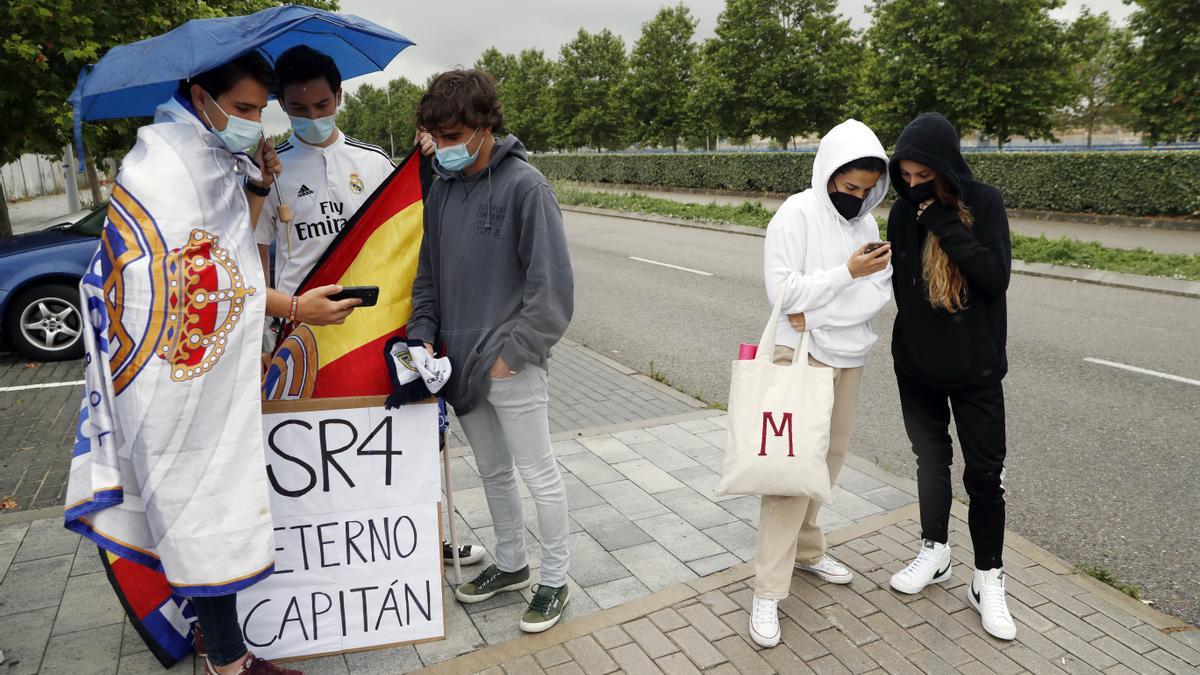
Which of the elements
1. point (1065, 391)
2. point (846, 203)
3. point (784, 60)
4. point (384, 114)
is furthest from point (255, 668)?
point (384, 114)

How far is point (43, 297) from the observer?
7.88 metres

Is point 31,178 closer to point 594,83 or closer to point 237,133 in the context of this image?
point 594,83

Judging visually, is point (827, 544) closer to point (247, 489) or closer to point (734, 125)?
point (247, 489)

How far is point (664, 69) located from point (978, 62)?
20341mm

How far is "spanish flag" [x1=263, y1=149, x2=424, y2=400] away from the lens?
3096 mm

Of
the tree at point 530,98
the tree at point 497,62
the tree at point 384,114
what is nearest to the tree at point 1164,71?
the tree at point 530,98

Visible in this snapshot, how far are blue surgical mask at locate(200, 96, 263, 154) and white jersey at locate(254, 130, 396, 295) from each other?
0.55 m

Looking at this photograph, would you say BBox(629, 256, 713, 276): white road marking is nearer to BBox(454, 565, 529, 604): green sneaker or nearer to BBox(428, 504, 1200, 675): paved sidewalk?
BBox(428, 504, 1200, 675): paved sidewalk

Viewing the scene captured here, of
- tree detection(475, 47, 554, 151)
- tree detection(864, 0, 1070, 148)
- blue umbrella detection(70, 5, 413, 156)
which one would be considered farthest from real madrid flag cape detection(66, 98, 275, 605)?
tree detection(475, 47, 554, 151)

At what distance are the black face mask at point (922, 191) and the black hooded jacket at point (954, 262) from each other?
0.11 feet

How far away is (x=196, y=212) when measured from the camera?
2422mm

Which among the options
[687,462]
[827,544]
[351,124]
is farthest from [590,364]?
[351,124]

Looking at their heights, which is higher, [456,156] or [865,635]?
[456,156]

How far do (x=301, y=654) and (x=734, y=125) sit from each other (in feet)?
116
